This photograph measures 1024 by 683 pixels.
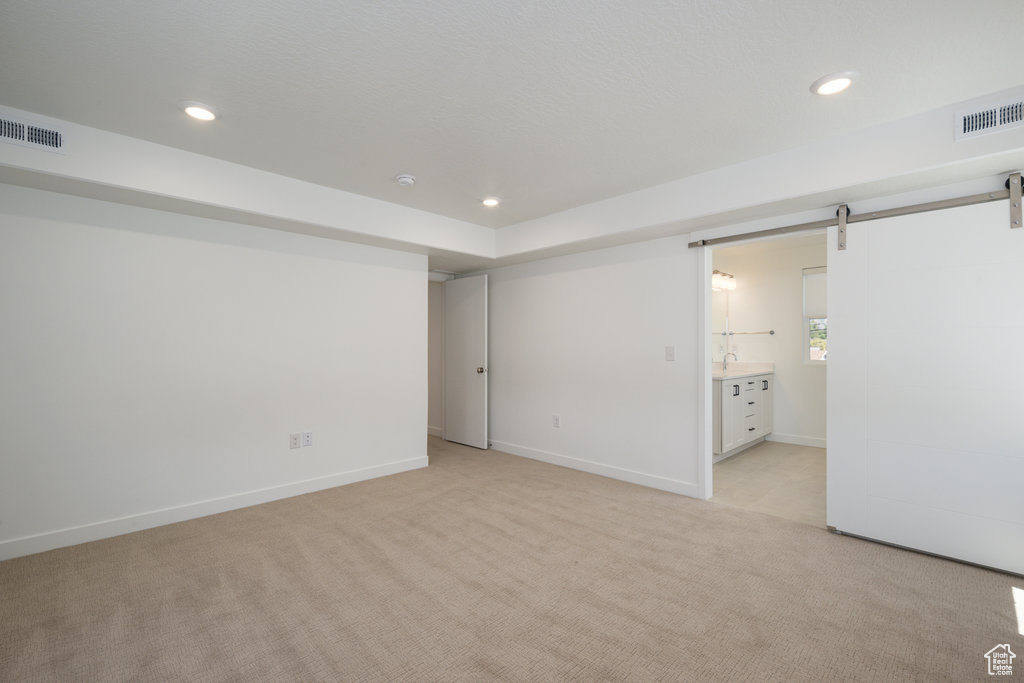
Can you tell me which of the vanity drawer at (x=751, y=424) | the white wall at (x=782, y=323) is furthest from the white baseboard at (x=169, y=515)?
the white wall at (x=782, y=323)

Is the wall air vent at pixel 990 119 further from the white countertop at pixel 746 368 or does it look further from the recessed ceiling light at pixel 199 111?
the recessed ceiling light at pixel 199 111

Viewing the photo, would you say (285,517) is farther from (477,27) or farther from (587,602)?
(477,27)

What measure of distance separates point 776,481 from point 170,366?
16.7ft

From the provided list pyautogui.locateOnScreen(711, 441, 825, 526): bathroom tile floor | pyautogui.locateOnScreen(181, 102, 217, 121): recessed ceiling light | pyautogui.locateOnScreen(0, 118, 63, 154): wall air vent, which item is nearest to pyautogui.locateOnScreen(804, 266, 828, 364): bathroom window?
pyautogui.locateOnScreen(711, 441, 825, 526): bathroom tile floor

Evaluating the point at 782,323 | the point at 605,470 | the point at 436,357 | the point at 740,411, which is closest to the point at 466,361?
the point at 436,357

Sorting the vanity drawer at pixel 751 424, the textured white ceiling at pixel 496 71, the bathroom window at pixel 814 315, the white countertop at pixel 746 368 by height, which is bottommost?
the vanity drawer at pixel 751 424

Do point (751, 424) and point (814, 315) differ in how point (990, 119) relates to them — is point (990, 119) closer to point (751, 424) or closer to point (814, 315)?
point (814, 315)

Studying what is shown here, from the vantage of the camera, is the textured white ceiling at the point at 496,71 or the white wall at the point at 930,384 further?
the white wall at the point at 930,384

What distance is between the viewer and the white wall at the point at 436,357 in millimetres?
6258

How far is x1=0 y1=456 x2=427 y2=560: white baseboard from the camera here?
2.76 metres

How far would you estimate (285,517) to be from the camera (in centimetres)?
334

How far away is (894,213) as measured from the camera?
280 centimetres

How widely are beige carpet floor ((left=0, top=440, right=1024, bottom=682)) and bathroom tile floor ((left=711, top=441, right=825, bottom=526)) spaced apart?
27cm

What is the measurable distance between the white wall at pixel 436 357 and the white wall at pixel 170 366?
5.81 feet
